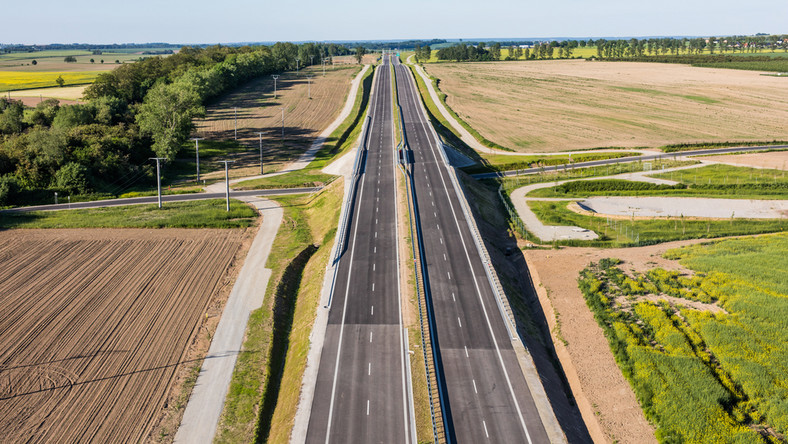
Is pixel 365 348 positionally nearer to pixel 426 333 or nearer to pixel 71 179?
pixel 426 333

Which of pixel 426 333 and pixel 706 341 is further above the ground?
pixel 426 333

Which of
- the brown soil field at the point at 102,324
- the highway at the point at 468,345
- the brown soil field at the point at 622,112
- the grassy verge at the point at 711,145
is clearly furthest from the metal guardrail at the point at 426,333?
the grassy verge at the point at 711,145

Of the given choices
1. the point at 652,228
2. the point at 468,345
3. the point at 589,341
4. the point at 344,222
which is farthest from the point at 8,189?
the point at 652,228

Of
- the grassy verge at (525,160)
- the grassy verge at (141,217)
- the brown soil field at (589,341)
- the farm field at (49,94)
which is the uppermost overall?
the farm field at (49,94)

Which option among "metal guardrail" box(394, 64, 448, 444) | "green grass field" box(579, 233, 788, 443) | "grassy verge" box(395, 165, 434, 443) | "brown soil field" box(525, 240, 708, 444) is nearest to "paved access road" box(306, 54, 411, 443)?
"grassy verge" box(395, 165, 434, 443)

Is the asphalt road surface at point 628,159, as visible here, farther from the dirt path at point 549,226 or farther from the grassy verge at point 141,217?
the grassy verge at point 141,217
